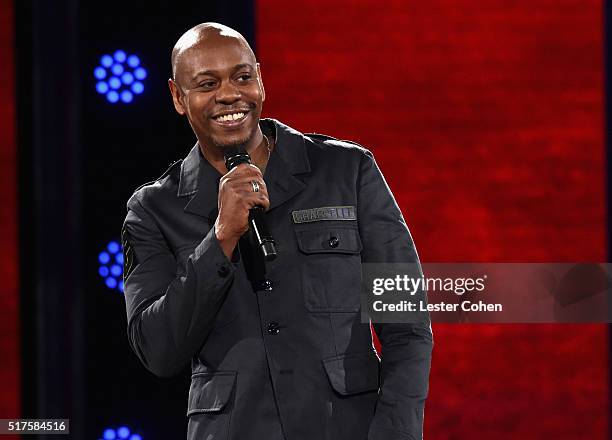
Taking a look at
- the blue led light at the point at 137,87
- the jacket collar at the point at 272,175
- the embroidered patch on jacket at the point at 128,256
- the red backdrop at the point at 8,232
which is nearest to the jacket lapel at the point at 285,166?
the jacket collar at the point at 272,175

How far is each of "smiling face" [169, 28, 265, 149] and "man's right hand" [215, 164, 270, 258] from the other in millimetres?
166

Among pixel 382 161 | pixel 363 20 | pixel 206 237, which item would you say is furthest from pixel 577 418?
pixel 206 237

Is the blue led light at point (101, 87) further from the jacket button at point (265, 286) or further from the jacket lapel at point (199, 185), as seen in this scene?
the jacket button at point (265, 286)

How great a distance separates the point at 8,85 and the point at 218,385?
156cm

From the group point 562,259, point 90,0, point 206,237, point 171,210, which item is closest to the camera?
point 206,237

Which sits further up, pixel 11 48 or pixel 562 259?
pixel 11 48

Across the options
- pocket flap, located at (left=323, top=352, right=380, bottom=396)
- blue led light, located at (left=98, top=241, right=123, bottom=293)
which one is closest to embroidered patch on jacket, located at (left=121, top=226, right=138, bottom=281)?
pocket flap, located at (left=323, top=352, right=380, bottom=396)

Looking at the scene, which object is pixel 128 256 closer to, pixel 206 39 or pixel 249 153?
pixel 249 153

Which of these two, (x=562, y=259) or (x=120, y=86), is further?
(x=562, y=259)

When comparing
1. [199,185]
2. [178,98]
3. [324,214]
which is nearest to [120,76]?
[178,98]

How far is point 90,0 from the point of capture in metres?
2.78

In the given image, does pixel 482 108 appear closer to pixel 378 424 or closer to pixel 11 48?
pixel 11 48

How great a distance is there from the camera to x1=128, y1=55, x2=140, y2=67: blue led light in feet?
9.14

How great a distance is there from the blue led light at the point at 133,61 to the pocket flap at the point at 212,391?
134 cm
